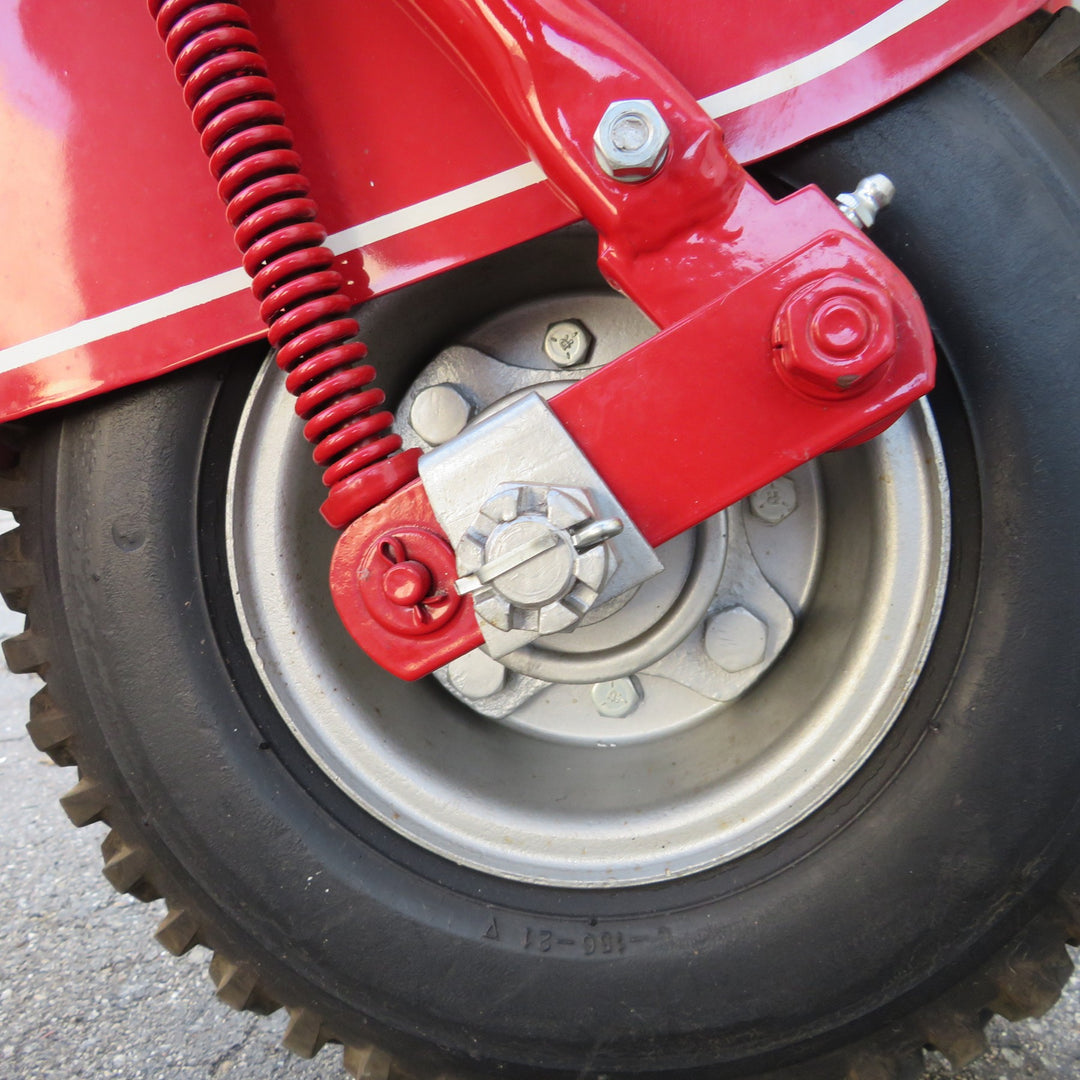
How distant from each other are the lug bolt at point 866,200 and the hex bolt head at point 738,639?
0.41 metres

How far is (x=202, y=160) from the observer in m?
0.71

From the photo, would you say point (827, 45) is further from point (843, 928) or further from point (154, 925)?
point (154, 925)

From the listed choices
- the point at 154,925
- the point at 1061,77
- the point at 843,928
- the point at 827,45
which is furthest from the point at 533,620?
the point at 154,925

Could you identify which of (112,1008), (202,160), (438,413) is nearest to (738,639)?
(438,413)

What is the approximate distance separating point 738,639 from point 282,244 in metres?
0.58

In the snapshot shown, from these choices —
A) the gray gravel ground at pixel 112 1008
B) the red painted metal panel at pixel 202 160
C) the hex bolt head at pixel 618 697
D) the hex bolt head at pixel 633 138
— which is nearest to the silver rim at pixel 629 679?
the hex bolt head at pixel 618 697

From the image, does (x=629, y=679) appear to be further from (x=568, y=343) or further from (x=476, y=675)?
(x=568, y=343)

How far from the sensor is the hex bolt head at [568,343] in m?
0.92

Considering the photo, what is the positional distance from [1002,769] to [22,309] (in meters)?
0.90

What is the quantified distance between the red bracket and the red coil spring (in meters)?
0.10

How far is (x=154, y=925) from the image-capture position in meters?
1.23

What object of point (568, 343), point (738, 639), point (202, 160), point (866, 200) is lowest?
point (738, 639)

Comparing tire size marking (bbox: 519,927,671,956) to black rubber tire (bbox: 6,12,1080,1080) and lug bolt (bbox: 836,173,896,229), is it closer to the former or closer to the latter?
black rubber tire (bbox: 6,12,1080,1080)

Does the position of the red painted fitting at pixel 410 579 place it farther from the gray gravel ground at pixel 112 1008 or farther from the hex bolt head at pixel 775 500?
the gray gravel ground at pixel 112 1008
